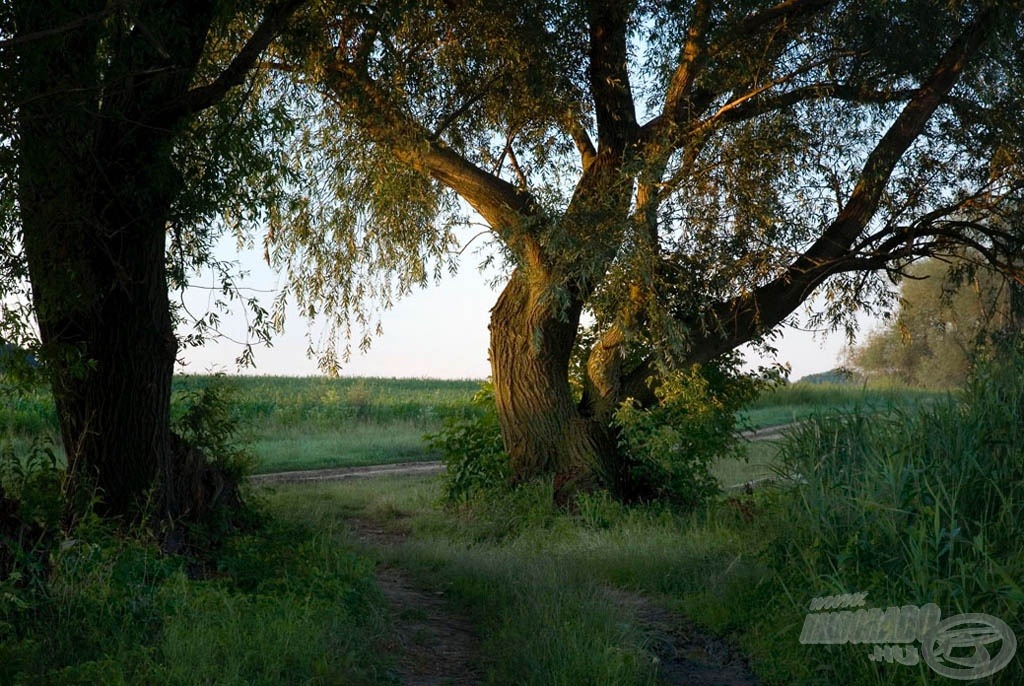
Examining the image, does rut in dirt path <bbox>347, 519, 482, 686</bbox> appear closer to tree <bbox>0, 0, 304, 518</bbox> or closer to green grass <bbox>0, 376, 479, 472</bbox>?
tree <bbox>0, 0, 304, 518</bbox>

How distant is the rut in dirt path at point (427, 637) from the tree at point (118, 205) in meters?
2.35

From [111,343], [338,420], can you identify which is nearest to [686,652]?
[111,343]

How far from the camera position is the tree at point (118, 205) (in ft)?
26.9

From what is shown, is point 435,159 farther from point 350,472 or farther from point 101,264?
point 350,472

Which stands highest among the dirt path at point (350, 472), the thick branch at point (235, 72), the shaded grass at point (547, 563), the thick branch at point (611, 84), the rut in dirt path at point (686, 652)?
the thick branch at point (611, 84)

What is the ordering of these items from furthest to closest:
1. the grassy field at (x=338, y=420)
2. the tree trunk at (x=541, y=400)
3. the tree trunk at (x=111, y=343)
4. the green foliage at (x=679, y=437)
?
the grassy field at (x=338, y=420) → the tree trunk at (x=541, y=400) → the green foliage at (x=679, y=437) → the tree trunk at (x=111, y=343)

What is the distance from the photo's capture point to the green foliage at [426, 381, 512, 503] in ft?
48.5

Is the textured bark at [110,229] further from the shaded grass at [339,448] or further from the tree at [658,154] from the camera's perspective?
the shaded grass at [339,448]

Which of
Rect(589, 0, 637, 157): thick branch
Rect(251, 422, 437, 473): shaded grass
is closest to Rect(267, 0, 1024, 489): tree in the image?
Rect(589, 0, 637, 157): thick branch

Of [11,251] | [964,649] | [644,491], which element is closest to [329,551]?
[11,251]

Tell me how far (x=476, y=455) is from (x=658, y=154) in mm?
5859

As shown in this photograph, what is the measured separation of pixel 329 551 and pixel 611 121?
292 inches

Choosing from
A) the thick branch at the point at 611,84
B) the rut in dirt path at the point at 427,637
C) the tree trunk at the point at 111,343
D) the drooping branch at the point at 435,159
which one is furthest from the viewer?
the thick branch at the point at 611,84

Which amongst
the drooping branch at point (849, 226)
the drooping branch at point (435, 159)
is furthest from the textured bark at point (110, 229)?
the drooping branch at point (849, 226)
